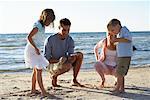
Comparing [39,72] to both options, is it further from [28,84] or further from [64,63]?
[28,84]

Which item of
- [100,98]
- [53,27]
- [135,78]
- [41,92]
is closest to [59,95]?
[41,92]

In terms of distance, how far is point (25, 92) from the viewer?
22.6 feet

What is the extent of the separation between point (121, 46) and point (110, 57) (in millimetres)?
556

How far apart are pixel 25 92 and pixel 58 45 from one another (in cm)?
112

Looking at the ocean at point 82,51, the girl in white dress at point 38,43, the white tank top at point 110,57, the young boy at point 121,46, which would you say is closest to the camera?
the girl in white dress at point 38,43

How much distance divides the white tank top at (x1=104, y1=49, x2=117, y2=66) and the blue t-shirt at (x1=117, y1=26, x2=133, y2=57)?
0.41 m

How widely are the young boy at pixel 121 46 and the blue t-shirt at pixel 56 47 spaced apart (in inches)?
42.6

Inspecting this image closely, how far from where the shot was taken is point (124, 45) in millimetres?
6570

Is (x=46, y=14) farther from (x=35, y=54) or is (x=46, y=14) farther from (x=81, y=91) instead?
(x=81, y=91)

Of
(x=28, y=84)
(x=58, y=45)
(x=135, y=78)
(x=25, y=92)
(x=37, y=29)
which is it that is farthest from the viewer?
(x=135, y=78)

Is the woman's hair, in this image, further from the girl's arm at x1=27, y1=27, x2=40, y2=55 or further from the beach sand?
the beach sand

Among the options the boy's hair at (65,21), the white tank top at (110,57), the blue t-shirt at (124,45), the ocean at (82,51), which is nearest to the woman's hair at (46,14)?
the boy's hair at (65,21)

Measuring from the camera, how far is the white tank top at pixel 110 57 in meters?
7.04

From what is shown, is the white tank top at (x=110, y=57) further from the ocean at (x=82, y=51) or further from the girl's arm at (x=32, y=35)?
the ocean at (x=82, y=51)
